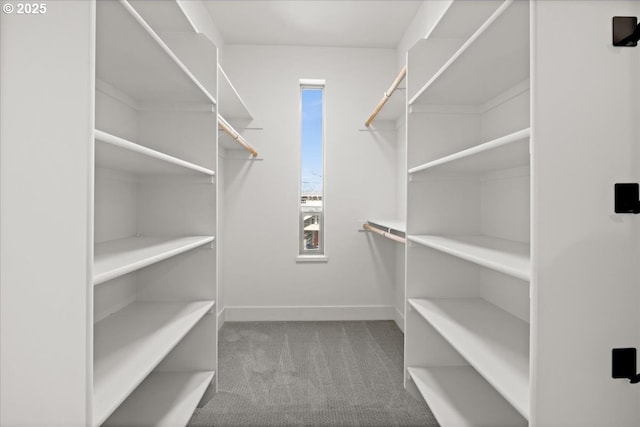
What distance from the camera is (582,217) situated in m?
0.94

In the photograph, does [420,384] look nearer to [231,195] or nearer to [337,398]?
[337,398]

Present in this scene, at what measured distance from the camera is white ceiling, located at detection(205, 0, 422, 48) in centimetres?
270

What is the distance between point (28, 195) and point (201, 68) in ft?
4.25

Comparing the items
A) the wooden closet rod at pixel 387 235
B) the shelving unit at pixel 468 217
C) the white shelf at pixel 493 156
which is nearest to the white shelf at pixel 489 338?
the shelving unit at pixel 468 217

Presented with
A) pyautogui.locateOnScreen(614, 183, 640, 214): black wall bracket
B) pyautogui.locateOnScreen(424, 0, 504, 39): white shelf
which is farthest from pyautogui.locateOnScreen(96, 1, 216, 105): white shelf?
pyautogui.locateOnScreen(614, 183, 640, 214): black wall bracket

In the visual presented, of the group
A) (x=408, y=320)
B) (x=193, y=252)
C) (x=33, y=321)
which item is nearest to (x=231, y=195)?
(x=193, y=252)

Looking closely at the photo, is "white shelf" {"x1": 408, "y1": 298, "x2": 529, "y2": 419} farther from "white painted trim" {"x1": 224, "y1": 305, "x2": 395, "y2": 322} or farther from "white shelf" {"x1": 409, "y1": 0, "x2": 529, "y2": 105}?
"white painted trim" {"x1": 224, "y1": 305, "x2": 395, "y2": 322}

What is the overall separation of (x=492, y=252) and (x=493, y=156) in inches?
15.2

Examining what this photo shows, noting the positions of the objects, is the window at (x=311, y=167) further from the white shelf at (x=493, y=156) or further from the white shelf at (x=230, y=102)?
the white shelf at (x=493, y=156)

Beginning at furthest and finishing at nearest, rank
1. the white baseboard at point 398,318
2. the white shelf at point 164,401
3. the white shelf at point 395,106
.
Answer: the white baseboard at point 398,318
the white shelf at point 395,106
the white shelf at point 164,401

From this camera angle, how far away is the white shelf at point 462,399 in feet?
5.09

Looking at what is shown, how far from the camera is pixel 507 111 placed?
5.81ft

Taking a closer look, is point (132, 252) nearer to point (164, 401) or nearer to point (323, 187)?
point (164, 401)

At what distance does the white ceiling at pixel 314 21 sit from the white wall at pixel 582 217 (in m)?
2.09
